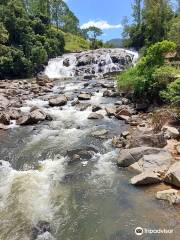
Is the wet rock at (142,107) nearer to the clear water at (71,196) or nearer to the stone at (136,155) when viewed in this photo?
the clear water at (71,196)

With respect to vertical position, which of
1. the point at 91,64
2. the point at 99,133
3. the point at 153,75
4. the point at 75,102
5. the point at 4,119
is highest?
the point at 153,75

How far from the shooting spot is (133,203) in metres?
12.6

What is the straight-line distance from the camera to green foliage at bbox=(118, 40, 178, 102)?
2466cm

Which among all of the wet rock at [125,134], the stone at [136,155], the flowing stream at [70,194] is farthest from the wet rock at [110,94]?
the stone at [136,155]

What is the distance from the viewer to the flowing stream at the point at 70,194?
442 inches

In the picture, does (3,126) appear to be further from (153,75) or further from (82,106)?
(153,75)

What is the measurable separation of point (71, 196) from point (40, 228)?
242 cm

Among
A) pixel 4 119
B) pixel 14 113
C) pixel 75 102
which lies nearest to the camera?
pixel 4 119

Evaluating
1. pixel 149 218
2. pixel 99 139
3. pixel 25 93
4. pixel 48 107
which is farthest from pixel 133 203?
pixel 25 93

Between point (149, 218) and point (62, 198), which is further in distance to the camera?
point (62, 198)

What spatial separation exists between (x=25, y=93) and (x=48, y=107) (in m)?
8.41

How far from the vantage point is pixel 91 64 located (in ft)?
196

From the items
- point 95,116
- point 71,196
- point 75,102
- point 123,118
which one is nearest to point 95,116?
point 95,116

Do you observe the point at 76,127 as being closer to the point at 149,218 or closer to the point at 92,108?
the point at 92,108
